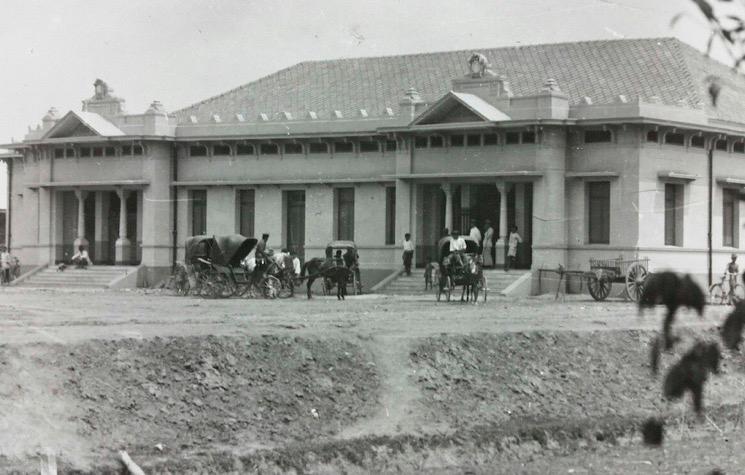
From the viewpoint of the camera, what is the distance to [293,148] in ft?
125

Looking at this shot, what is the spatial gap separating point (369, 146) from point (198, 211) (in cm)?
721

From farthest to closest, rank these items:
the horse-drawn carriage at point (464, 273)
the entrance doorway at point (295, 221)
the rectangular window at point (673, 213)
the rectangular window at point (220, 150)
A: the rectangular window at point (220, 150) < the entrance doorway at point (295, 221) < the rectangular window at point (673, 213) < the horse-drawn carriage at point (464, 273)

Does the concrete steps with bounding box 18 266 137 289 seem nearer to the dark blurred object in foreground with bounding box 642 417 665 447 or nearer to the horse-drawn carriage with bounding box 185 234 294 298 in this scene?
the horse-drawn carriage with bounding box 185 234 294 298

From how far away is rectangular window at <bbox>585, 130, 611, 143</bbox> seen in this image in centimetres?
3320

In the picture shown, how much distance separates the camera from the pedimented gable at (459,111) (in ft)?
110

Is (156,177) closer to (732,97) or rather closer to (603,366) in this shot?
(732,97)

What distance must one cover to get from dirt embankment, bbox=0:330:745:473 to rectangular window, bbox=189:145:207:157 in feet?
75.7

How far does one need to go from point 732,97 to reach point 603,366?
72.3 ft

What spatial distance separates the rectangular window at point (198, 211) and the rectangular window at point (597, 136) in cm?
1408

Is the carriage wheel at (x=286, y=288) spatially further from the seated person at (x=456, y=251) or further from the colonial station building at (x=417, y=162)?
the colonial station building at (x=417, y=162)

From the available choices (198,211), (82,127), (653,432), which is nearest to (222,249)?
(198,211)

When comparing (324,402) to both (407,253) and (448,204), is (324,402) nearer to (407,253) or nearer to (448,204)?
(407,253)

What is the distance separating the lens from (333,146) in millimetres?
37438

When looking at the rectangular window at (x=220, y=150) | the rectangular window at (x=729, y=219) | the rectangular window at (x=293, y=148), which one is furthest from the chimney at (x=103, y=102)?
the rectangular window at (x=729, y=219)
